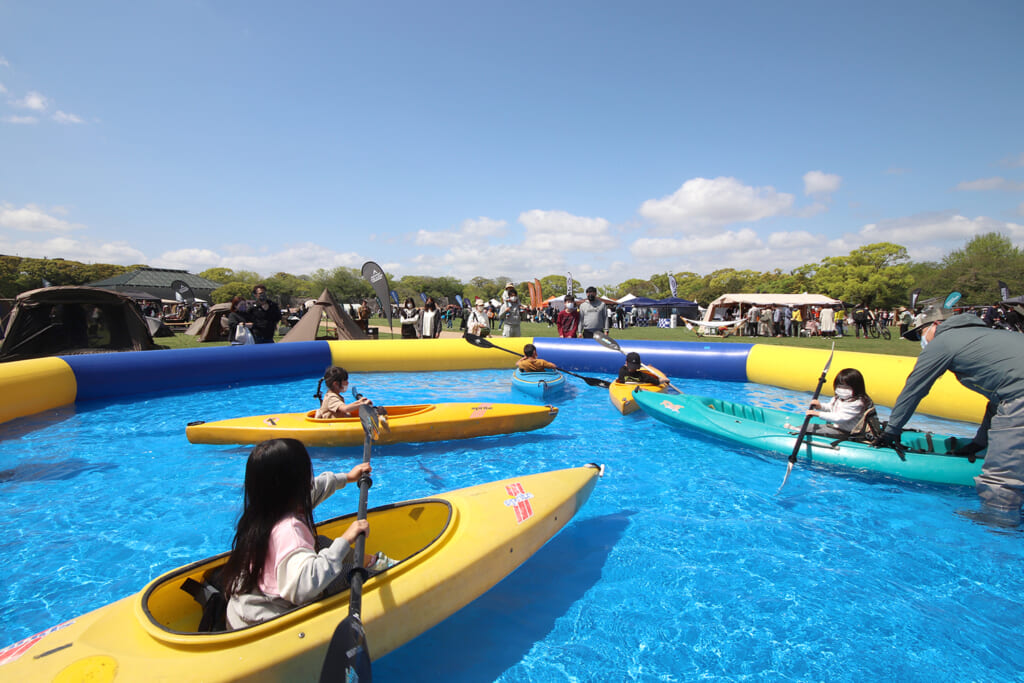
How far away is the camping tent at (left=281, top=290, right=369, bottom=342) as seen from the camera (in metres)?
11.7

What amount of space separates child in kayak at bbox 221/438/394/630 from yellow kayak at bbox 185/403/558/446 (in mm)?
3186

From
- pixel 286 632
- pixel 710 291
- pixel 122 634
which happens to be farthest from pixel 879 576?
pixel 710 291

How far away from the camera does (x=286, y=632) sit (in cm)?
183

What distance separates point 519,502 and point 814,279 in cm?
6505

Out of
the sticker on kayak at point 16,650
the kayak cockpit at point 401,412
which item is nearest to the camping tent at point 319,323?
the kayak cockpit at point 401,412

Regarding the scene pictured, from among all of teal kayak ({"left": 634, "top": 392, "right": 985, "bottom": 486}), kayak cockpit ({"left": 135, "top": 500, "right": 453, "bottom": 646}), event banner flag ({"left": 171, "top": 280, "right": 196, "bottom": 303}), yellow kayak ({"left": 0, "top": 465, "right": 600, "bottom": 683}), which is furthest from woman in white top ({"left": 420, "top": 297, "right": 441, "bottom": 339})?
event banner flag ({"left": 171, "top": 280, "right": 196, "bottom": 303})

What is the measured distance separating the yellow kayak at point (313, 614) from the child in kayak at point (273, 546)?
10 centimetres

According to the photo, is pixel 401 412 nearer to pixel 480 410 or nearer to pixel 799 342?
pixel 480 410

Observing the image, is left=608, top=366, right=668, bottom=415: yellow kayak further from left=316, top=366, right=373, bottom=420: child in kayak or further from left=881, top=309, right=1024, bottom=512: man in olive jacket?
left=316, top=366, right=373, bottom=420: child in kayak

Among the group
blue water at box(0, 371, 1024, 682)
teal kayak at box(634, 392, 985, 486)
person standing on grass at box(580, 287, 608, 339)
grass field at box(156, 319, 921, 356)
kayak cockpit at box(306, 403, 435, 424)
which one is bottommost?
blue water at box(0, 371, 1024, 682)

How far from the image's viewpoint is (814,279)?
56.8m

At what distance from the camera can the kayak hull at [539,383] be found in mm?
7438

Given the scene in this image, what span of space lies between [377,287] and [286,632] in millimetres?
12913

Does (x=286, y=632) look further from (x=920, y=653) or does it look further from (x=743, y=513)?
(x=743, y=513)
